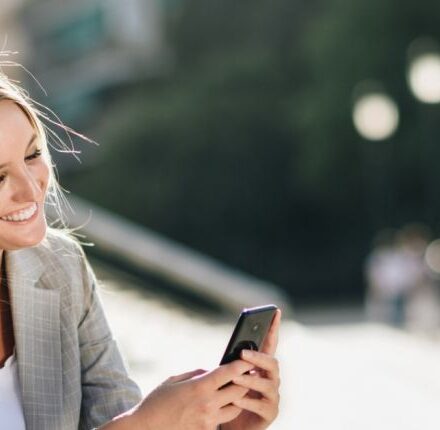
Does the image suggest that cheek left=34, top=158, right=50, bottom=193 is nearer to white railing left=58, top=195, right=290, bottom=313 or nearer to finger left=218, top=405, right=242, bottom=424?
finger left=218, top=405, right=242, bottom=424

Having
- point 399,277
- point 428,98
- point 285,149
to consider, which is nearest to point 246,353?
point 399,277

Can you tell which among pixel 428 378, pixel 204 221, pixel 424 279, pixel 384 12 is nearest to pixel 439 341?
pixel 424 279

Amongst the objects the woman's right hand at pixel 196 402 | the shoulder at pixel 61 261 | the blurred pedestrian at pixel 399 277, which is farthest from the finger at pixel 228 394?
the blurred pedestrian at pixel 399 277

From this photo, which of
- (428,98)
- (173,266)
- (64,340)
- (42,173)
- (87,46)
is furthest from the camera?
(87,46)

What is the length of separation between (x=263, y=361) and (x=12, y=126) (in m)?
0.65

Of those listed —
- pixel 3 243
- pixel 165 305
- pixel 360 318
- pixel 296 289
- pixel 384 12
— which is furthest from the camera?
pixel 296 289

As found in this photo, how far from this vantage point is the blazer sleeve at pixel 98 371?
2.47 metres

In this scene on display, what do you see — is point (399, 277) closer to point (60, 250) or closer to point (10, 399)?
point (60, 250)

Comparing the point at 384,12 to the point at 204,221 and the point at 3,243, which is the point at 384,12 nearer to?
the point at 204,221

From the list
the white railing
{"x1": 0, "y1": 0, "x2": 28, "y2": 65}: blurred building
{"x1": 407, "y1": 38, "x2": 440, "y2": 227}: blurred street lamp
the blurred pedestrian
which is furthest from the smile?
{"x1": 0, "y1": 0, "x2": 28, "y2": 65}: blurred building

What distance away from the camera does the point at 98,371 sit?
98.0 inches

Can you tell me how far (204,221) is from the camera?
33.7 m

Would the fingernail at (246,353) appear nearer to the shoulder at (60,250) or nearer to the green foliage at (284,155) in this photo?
the shoulder at (60,250)

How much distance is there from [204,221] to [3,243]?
103ft
